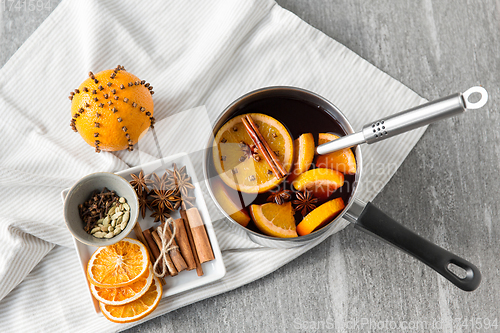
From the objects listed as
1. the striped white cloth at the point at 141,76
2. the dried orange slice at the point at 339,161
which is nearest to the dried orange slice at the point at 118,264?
the striped white cloth at the point at 141,76

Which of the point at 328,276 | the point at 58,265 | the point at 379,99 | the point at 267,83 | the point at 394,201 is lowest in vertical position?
the point at 58,265

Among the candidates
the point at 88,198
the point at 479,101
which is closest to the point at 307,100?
the point at 479,101

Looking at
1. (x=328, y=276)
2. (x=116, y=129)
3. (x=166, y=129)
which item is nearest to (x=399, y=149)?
(x=328, y=276)

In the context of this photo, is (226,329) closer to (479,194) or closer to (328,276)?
(328,276)

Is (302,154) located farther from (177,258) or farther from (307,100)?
(177,258)

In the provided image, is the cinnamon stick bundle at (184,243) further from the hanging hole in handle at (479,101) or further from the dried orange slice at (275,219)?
the hanging hole in handle at (479,101)
